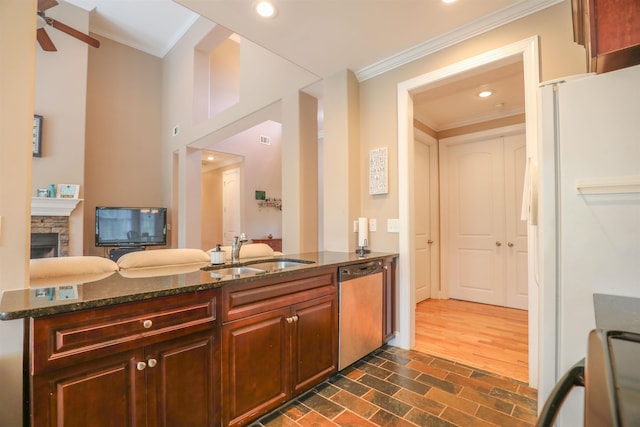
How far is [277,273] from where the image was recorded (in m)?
1.78

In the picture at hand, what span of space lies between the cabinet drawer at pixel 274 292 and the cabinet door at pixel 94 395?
0.44 meters

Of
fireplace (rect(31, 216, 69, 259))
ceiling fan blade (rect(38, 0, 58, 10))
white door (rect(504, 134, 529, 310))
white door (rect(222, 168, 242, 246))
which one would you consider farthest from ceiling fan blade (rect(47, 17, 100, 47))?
white door (rect(504, 134, 529, 310))

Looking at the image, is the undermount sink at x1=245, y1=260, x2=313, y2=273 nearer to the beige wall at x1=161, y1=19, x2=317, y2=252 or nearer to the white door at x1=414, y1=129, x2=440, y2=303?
the beige wall at x1=161, y1=19, x2=317, y2=252

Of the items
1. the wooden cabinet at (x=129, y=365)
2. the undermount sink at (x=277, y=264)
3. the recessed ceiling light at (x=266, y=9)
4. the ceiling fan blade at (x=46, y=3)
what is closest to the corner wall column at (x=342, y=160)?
the undermount sink at (x=277, y=264)

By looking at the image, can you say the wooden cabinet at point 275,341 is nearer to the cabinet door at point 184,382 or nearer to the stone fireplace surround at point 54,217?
the cabinet door at point 184,382

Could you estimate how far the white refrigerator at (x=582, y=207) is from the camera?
1127mm

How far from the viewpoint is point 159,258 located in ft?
6.61

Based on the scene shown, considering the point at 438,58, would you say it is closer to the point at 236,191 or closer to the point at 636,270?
the point at 636,270

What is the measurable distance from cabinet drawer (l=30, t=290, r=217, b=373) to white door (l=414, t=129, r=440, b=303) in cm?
349

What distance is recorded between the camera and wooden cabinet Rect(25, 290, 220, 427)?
3.50 feet

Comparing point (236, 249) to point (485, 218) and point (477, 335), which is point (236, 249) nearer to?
point (477, 335)

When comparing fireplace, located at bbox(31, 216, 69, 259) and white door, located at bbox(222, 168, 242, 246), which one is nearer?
fireplace, located at bbox(31, 216, 69, 259)

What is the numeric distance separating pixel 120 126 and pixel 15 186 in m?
5.71

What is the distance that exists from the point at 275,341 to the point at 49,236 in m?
5.04
